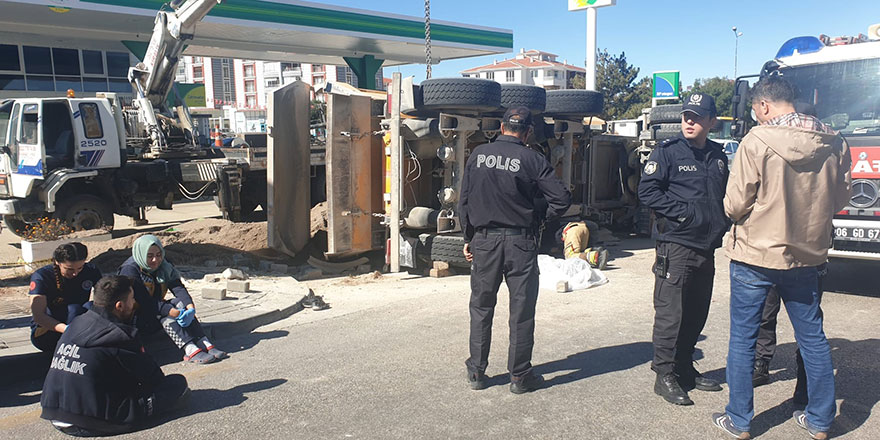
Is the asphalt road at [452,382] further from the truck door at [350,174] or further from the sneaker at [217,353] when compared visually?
the truck door at [350,174]

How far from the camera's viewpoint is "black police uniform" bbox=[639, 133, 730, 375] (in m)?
3.95

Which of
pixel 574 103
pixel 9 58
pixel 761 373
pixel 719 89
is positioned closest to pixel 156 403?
pixel 761 373

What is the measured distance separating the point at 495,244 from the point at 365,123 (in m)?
4.67

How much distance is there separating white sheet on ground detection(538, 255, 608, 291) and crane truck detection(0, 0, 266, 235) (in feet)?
21.1

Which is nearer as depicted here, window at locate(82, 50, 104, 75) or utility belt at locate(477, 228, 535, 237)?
utility belt at locate(477, 228, 535, 237)

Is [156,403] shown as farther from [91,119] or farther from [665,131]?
[91,119]

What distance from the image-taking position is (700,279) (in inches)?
160

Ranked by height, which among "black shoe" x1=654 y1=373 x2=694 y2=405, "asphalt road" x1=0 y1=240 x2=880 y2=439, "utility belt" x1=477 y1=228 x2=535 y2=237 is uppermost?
"utility belt" x1=477 y1=228 x2=535 y2=237

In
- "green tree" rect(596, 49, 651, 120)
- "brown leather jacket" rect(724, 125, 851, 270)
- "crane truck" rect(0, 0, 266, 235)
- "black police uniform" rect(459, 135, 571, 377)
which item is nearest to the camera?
"brown leather jacket" rect(724, 125, 851, 270)

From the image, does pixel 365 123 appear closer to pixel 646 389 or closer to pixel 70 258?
pixel 70 258

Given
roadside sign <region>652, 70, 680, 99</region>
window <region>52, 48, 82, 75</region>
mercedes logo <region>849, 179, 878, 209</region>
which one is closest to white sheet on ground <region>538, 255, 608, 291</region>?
mercedes logo <region>849, 179, 878, 209</region>

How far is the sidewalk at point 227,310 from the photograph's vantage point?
5.45m

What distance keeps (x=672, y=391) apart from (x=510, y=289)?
3.88ft

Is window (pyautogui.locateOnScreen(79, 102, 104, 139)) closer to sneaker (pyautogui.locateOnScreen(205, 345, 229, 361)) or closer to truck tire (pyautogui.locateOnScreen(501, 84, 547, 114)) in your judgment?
truck tire (pyautogui.locateOnScreen(501, 84, 547, 114))
